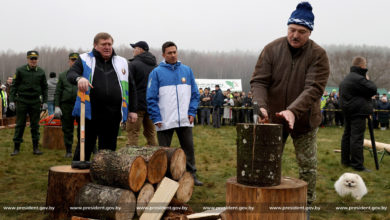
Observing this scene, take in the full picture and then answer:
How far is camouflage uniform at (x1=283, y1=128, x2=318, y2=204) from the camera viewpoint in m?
3.66

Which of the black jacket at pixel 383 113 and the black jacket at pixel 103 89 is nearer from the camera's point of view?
the black jacket at pixel 103 89

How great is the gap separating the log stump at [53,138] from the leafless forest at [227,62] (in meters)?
40.6

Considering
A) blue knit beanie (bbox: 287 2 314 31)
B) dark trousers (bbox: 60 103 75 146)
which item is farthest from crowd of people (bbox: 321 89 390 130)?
blue knit beanie (bbox: 287 2 314 31)

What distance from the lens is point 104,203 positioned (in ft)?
12.8

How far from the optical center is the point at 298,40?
3.43m

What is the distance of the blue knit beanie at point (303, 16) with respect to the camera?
3371 mm

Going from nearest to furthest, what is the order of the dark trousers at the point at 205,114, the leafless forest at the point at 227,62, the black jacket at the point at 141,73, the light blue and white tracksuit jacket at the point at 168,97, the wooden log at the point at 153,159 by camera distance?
the wooden log at the point at 153,159, the light blue and white tracksuit jacket at the point at 168,97, the black jacket at the point at 141,73, the dark trousers at the point at 205,114, the leafless forest at the point at 227,62

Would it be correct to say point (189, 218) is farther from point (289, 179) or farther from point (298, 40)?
point (298, 40)

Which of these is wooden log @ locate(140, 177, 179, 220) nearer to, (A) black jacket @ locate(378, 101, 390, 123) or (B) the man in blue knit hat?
(B) the man in blue knit hat

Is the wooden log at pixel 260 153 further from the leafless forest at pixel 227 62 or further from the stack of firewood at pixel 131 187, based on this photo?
the leafless forest at pixel 227 62

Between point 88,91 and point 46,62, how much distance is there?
201 ft

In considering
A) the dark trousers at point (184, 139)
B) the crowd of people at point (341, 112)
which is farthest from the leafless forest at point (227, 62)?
the dark trousers at point (184, 139)

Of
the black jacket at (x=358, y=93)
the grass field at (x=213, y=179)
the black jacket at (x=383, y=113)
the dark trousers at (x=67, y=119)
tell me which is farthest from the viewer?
the black jacket at (x=383, y=113)

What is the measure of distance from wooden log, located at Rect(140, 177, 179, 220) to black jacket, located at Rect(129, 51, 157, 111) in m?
2.37
